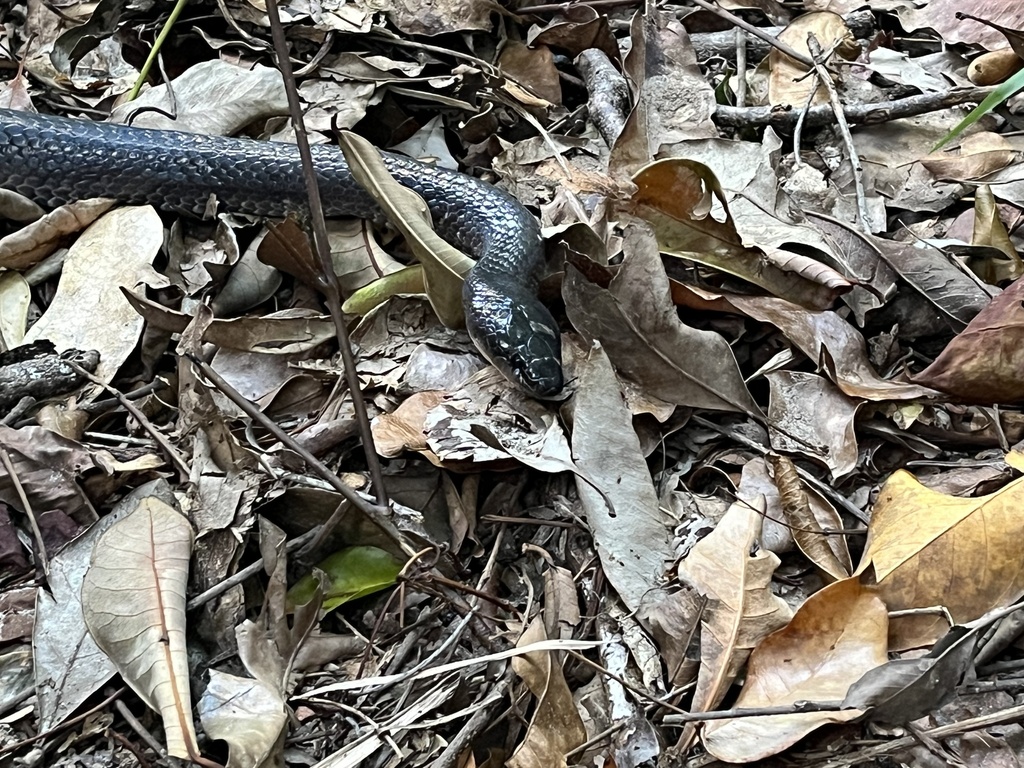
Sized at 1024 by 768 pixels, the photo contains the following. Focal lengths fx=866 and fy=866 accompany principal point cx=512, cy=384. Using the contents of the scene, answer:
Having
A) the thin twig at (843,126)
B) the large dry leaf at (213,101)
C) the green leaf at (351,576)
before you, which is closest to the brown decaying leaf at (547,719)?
the green leaf at (351,576)

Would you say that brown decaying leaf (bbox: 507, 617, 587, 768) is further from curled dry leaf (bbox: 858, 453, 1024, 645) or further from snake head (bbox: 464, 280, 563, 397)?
snake head (bbox: 464, 280, 563, 397)

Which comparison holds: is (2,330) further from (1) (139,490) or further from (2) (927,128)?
(2) (927,128)

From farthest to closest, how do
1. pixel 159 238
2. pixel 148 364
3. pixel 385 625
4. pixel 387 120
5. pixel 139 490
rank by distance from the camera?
1. pixel 387 120
2. pixel 159 238
3. pixel 148 364
4. pixel 139 490
5. pixel 385 625

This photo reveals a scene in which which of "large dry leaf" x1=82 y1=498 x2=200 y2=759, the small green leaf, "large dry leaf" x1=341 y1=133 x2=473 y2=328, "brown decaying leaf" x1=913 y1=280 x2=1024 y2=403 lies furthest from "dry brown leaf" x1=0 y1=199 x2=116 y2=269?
"brown decaying leaf" x1=913 y1=280 x2=1024 y2=403

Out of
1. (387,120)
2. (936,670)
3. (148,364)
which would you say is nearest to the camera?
(936,670)

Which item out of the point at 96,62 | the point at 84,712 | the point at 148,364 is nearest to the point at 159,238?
the point at 148,364

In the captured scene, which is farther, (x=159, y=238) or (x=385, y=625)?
(x=159, y=238)

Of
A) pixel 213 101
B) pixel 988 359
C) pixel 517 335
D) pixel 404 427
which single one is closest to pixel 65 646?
pixel 404 427

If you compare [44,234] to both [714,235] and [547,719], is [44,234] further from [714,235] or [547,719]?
[547,719]
